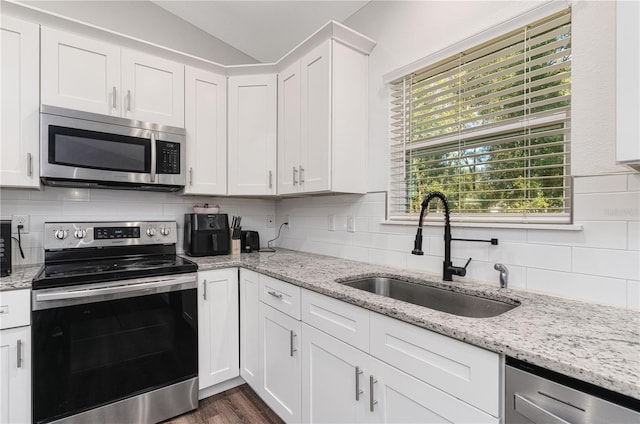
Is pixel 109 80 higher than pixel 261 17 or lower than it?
lower

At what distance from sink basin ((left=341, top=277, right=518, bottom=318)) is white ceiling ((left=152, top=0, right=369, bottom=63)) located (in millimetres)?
1961

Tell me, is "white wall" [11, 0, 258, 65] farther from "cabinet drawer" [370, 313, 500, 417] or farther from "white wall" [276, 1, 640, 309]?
"cabinet drawer" [370, 313, 500, 417]

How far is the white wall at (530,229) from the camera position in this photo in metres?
1.04

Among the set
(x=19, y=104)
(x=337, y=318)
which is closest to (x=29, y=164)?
(x=19, y=104)

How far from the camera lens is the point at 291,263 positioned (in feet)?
6.87

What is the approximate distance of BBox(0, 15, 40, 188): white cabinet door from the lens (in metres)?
1.70

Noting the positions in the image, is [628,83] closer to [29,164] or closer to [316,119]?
[316,119]

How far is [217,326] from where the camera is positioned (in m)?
2.06

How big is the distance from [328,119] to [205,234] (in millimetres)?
1274

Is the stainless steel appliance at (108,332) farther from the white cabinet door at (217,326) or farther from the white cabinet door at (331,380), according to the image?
the white cabinet door at (331,380)

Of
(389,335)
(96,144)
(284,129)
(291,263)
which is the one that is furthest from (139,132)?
(389,335)

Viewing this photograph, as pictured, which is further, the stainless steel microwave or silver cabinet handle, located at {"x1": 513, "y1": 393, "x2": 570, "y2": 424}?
the stainless steel microwave

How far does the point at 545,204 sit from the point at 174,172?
7.25ft

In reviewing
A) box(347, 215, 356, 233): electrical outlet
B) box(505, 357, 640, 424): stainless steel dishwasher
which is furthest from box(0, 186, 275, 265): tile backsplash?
box(505, 357, 640, 424): stainless steel dishwasher
